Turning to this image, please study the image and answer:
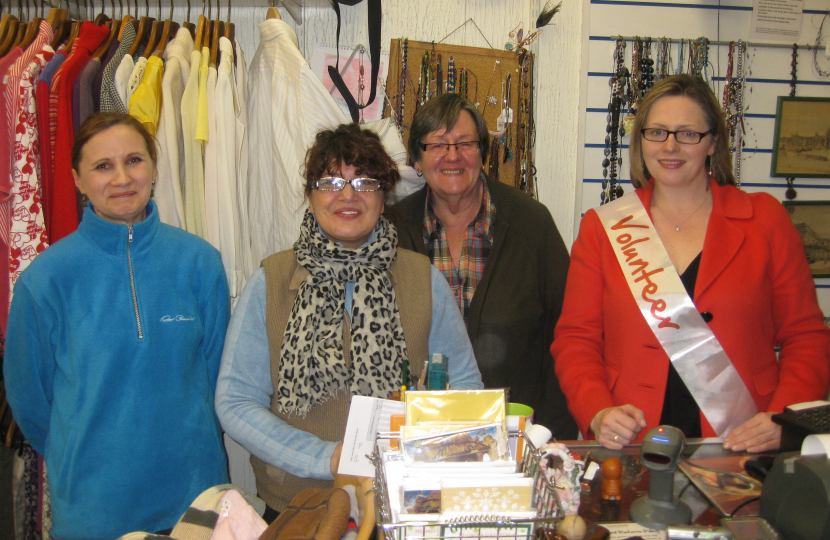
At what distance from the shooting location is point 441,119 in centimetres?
209

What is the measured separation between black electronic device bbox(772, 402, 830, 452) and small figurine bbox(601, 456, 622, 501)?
1.07 feet

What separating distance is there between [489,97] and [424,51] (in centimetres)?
38

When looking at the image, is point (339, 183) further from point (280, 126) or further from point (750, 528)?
point (750, 528)

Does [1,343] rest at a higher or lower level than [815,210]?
lower

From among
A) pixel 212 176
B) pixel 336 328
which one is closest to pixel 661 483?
pixel 336 328

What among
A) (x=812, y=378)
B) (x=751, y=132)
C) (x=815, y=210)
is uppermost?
(x=751, y=132)

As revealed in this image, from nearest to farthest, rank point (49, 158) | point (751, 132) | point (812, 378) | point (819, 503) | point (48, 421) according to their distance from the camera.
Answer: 1. point (819, 503)
2. point (812, 378)
3. point (48, 421)
4. point (49, 158)
5. point (751, 132)

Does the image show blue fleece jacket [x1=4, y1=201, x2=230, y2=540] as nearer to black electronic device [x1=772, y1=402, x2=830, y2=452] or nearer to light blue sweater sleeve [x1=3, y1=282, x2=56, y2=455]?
light blue sweater sleeve [x1=3, y1=282, x2=56, y2=455]

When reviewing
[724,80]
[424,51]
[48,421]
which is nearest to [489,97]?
[424,51]

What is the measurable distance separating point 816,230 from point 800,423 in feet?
8.12

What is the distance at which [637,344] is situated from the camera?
1672mm

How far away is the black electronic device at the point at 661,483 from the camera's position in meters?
0.99

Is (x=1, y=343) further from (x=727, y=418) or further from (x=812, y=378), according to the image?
(x=812, y=378)

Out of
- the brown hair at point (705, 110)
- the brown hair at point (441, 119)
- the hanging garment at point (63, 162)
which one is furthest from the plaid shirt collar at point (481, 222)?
the hanging garment at point (63, 162)
